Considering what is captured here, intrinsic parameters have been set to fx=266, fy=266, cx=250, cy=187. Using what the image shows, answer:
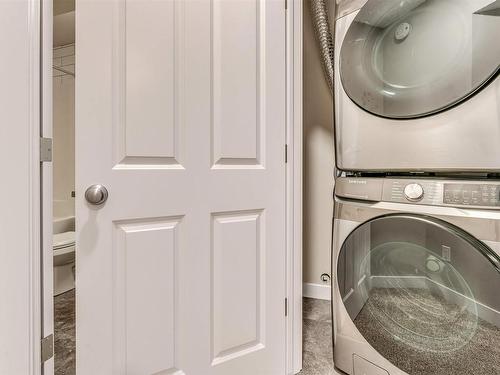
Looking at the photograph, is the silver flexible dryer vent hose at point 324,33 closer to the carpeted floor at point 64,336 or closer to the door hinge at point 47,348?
the door hinge at point 47,348

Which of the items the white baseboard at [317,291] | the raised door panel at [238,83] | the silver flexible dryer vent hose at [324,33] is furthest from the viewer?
the white baseboard at [317,291]

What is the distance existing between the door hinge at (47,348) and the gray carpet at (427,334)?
106 cm

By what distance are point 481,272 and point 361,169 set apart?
1.53 ft

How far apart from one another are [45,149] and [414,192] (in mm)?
1190

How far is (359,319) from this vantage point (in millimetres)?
1020

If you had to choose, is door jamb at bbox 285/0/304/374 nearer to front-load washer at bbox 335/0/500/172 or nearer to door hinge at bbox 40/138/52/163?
front-load washer at bbox 335/0/500/172

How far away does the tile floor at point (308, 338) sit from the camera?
49.0 inches

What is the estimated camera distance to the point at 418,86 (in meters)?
0.86

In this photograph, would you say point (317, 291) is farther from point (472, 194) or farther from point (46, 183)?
point (46, 183)

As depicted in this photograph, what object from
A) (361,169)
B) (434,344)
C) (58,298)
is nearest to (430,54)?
(361,169)

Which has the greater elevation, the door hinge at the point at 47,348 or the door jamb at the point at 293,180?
the door jamb at the point at 293,180

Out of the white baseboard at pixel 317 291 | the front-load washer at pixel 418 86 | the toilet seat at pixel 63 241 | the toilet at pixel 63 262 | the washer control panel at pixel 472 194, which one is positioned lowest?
the white baseboard at pixel 317 291
